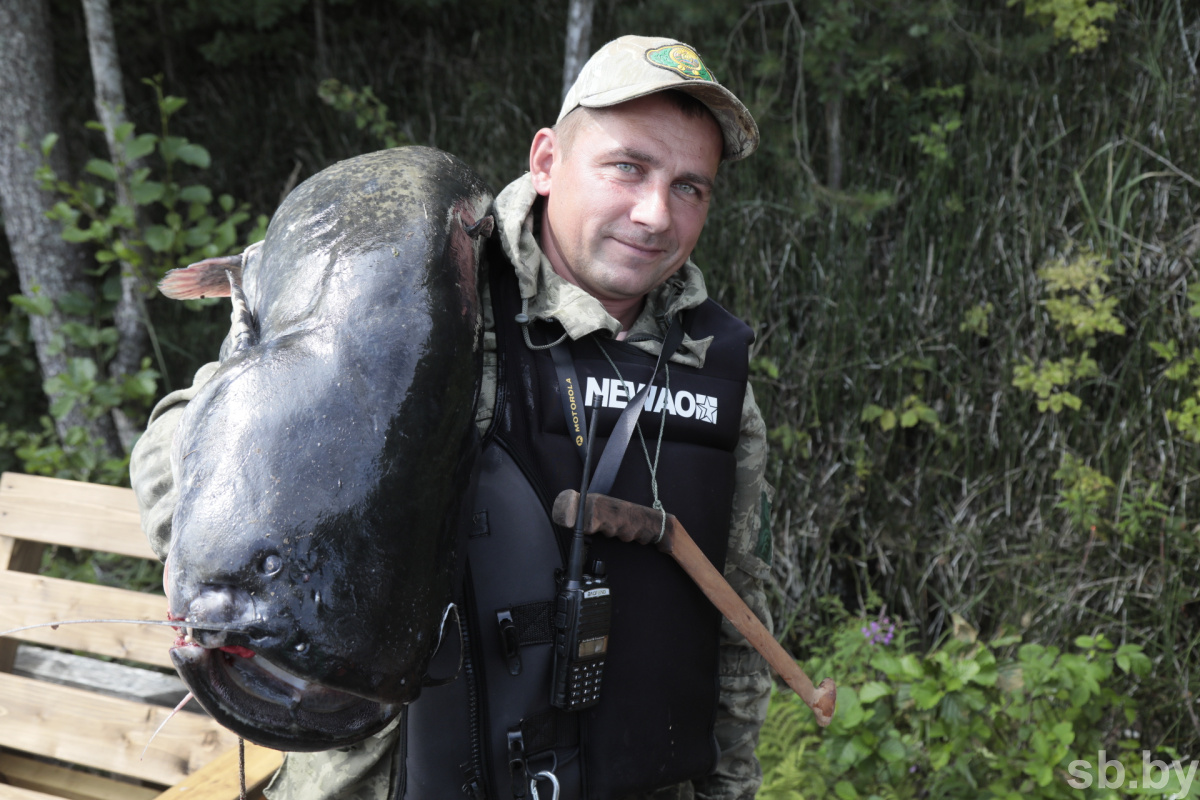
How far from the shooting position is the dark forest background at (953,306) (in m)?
3.56

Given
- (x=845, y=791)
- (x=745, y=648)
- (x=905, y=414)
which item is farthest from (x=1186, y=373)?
(x=745, y=648)

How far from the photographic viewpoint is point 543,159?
65.3 inches

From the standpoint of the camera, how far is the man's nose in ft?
5.02

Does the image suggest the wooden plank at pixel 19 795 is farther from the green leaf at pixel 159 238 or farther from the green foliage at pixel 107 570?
the green leaf at pixel 159 238

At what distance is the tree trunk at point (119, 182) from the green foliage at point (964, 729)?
3397 millimetres

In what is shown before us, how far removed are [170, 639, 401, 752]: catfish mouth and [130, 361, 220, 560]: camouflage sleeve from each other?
1.29 ft

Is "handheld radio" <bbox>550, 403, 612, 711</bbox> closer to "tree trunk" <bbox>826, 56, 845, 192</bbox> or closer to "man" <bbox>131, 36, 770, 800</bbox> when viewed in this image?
"man" <bbox>131, 36, 770, 800</bbox>

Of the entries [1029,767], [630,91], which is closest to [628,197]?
[630,91]

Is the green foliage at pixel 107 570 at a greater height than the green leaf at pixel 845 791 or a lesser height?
lesser

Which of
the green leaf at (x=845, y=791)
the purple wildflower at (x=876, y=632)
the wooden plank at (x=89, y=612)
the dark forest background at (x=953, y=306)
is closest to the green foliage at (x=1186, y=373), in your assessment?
the dark forest background at (x=953, y=306)

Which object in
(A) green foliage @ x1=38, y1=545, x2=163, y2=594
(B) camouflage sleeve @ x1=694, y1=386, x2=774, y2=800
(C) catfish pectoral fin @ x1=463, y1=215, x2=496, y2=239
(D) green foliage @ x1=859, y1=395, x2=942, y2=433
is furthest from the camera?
(A) green foliage @ x1=38, y1=545, x2=163, y2=594

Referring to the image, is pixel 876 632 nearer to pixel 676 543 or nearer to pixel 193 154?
pixel 676 543

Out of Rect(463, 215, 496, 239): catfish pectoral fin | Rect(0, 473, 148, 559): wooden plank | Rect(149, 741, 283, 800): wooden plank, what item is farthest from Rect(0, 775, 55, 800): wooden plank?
Rect(463, 215, 496, 239): catfish pectoral fin

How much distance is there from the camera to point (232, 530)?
39.0 inches
